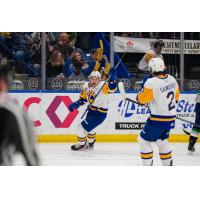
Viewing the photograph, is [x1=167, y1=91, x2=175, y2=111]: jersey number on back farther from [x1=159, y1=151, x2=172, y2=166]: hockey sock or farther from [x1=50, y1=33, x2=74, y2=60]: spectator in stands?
[x1=50, y1=33, x2=74, y2=60]: spectator in stands

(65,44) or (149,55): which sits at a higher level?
(65,44)

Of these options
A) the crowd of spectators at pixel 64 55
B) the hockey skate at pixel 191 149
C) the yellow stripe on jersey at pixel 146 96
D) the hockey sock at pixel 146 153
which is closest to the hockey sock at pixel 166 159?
the hockey sock at pixel 146 153

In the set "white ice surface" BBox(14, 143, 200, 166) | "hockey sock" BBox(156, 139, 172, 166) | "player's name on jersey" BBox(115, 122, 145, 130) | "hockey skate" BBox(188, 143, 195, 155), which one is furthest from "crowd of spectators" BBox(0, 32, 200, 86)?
"hockey sock" BBox(156, 139, 172, 166)

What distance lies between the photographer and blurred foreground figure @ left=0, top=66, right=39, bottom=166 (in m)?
1.66

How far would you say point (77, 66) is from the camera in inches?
241

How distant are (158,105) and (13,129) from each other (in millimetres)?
2320

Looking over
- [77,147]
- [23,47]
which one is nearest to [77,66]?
[23,47]

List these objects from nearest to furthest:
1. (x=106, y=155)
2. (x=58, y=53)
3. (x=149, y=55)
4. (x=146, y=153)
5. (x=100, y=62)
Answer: (x=146, y=153) < (x=106, y=155) < (x=58, y=53) < (x=100, y=62) < (x=149, y=55)

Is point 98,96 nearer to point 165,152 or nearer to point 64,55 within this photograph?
point 64,55

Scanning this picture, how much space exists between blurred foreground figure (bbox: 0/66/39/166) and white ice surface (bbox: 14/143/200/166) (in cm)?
246

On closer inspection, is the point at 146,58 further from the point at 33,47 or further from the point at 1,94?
the point at 1,94

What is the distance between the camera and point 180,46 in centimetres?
644
